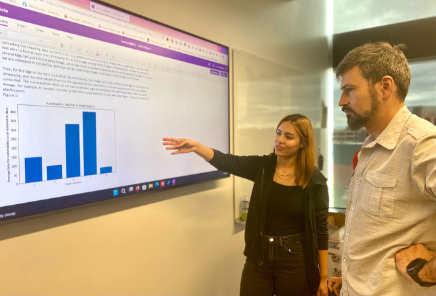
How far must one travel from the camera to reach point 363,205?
1133 mm

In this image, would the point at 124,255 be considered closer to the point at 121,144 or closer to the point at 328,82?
the point at 121,144

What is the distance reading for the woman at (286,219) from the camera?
172 centimetres

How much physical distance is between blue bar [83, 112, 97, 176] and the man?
43.7 inches

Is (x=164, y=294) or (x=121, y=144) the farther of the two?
(x=164, y=294)

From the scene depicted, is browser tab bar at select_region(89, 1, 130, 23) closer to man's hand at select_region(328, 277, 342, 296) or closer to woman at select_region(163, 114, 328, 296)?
woman at select_region(163, 114, 328, 296)

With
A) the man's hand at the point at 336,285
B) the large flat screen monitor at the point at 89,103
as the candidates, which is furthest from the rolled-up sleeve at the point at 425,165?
the large flat screen monitor at the point at 89,103

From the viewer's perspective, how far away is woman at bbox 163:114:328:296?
1719mm

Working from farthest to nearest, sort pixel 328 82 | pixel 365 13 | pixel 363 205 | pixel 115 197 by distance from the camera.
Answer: pixel 328 82 < pixel 365 13 < pixel 115 197 < pixel 363 205

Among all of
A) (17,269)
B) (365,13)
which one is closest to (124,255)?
(17,269)

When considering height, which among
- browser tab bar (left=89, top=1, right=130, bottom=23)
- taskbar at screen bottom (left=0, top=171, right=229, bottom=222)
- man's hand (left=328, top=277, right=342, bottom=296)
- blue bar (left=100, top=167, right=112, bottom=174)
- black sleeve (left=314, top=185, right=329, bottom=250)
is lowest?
man's hand (left=328, top=277, right=342, bottom=296)

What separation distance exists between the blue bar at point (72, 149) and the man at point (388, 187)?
1.15 meters

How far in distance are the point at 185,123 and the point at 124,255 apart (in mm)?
841

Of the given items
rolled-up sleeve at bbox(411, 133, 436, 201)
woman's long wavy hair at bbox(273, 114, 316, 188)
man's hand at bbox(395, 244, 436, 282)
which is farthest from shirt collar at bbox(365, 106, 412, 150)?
woman's long wavy hair at bbox(273, 114, 316, 188)

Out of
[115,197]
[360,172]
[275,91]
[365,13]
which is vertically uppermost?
[365,13]
